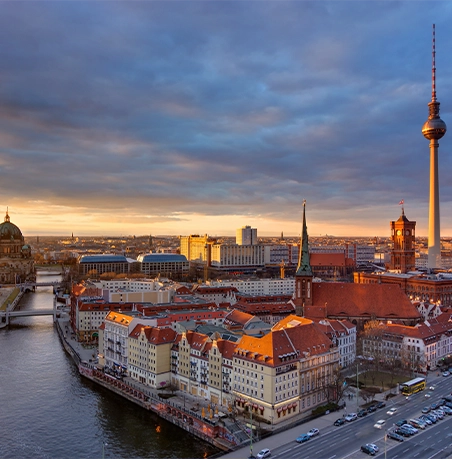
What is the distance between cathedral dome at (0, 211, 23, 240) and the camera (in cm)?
16088

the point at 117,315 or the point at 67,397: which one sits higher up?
the point at 117,315

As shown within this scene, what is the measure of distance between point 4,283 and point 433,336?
120m

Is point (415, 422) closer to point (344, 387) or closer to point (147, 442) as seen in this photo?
point (344, 387)

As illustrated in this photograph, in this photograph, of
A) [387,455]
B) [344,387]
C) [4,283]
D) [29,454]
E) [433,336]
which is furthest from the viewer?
[4,283]

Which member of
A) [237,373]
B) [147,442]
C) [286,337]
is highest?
[286,337]

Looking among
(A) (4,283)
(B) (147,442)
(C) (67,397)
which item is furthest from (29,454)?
(A) (4,283)

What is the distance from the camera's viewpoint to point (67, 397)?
44.2m

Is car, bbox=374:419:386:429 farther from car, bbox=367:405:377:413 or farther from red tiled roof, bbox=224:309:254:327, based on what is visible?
red tiled roof, bbox=224:309:254:327

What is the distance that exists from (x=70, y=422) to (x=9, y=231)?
5436 inches

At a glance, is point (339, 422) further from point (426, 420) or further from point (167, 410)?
point (167, 410)

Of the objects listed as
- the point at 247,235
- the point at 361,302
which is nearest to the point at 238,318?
the point at 361,302

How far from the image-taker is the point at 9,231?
16250 centimetres

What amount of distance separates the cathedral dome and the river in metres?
115

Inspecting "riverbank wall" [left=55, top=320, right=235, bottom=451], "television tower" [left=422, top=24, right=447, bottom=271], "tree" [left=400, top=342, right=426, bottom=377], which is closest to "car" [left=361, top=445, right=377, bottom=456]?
"riverbank wall" [left=55, top=320, right=235, bottom=451]
